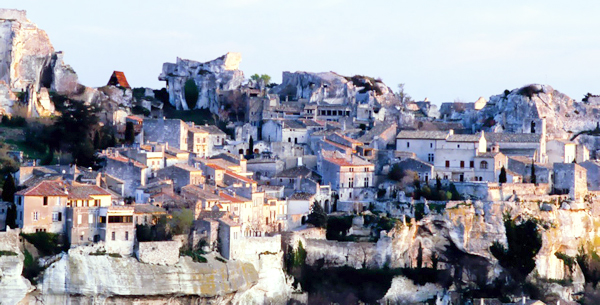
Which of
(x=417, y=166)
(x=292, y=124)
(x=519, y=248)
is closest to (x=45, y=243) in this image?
(x=417, y=166)

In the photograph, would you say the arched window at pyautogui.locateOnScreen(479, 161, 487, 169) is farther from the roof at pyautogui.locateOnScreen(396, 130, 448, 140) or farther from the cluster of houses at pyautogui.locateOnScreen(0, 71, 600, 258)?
the roof at pyautogui.locateOnScreen(396, 130, 448, 140)

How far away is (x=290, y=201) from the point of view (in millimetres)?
66125

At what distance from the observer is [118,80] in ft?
285

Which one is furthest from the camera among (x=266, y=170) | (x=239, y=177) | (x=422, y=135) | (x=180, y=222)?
(x=422, y=135)

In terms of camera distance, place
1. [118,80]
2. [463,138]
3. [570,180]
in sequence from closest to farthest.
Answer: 1. [570,180]
2. [463,138]
3. [118,80]

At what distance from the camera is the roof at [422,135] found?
74250 millimetres

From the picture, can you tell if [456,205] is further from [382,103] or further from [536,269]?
[382,103]

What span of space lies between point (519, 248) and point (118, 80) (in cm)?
3027

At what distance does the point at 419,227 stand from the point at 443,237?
134 cm

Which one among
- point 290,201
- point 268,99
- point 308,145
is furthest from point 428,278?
point 268,99

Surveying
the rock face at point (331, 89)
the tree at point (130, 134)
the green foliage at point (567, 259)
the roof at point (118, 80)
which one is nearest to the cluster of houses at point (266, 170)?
the tree at point (130, 134)

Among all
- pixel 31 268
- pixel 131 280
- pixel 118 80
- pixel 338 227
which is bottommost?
pixel 131 280

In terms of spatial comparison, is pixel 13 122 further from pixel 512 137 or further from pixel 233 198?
pixel 512 137

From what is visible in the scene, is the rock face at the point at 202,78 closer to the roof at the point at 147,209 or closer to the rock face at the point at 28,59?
the rock face at the point at 28,59
